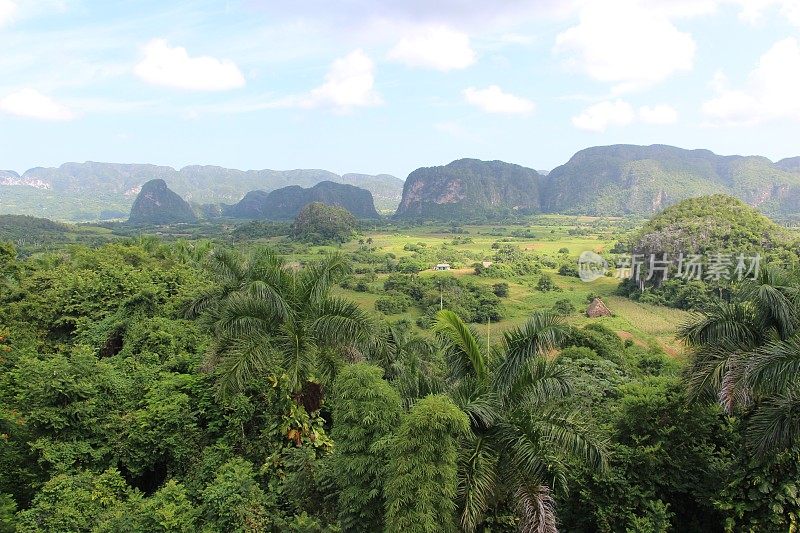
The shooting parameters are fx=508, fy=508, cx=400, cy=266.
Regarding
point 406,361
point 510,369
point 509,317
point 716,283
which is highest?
point 510,369

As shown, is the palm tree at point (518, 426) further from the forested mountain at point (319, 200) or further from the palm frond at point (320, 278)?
the forested mountain at point (319, 200)

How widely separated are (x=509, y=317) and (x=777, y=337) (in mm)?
27884

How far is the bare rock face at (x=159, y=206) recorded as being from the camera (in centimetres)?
15929

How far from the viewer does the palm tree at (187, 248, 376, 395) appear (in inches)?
277

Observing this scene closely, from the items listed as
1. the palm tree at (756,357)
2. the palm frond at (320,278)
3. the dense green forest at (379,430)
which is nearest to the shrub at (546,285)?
the dense green forest at (379,430)

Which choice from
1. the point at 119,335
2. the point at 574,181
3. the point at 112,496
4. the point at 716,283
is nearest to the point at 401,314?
the point at 716,283

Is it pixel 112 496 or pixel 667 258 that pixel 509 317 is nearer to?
pixel 667 258

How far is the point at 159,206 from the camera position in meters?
162

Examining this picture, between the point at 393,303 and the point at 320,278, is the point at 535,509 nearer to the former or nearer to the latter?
the point at 320,278

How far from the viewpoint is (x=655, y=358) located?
1967cm

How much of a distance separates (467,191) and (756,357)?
154 meters

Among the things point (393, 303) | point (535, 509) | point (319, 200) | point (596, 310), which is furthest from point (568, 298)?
point (319, 200)

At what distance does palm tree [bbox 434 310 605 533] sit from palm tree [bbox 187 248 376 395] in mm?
1738

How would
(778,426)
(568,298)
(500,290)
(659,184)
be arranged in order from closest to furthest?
(778,426), (568,298), (500,290), (659,184)
